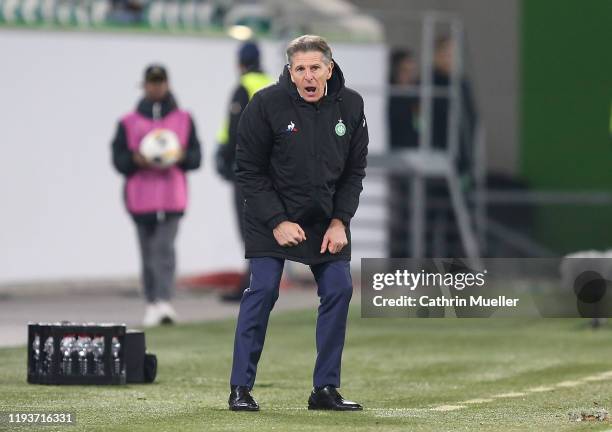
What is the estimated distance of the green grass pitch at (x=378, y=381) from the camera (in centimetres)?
963

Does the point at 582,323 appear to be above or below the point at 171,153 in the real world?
below

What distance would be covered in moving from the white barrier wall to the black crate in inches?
351

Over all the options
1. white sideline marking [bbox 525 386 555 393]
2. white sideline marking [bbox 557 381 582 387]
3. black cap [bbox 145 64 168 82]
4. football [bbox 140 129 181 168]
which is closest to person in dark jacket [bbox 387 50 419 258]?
black cap [bbox 145 64 168 82]

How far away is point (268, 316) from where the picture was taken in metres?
9.91

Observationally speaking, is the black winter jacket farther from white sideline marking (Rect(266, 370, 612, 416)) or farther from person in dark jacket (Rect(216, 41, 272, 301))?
person in dark jacket (Rect(216, 41, 272, 301))

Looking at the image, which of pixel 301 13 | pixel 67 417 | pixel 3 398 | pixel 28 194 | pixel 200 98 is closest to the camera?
pixel 67 417

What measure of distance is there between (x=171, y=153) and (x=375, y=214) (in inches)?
297

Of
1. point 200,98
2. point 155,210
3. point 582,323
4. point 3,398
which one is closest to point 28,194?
point 200,98

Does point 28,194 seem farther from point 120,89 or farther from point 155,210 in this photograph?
point 155,210

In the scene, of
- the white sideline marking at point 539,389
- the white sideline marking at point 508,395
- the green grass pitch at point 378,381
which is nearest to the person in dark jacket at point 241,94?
the green grass pitch at point 378,381

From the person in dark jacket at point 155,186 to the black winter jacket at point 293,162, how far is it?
6796 mm

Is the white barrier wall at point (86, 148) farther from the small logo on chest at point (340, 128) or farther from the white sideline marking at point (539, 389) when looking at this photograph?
the small logo on chest at point (340, 128)

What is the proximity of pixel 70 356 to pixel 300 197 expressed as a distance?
93.9 inches

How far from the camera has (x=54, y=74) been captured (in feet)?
69.1
